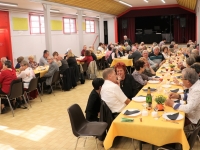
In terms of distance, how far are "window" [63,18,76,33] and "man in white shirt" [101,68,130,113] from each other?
14546 mm

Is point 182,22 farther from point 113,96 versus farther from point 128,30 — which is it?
point 113,96

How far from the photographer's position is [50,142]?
4.96 m

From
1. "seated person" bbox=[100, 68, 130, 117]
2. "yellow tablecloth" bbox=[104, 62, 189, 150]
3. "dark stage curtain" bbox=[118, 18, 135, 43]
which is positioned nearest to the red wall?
"seated person" bbox=[100, 68, 130, 117]

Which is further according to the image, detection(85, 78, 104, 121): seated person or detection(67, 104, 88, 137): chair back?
detection(85, 78, 104, 121): seated person

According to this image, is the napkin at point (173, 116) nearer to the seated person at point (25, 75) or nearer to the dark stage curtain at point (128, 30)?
the seated person at point (25, 75)

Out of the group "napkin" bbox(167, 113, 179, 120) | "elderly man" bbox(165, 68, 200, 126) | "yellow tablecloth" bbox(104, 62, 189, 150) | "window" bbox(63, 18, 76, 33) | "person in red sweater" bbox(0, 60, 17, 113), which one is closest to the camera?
"yellow tablecloth" bbox(104, 62, 189, 150)

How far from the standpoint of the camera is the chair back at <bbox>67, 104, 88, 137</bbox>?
3.86 meters

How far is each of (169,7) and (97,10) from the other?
738cm

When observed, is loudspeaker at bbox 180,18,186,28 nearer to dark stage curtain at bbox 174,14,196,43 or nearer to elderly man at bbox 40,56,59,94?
dark stage curtain at bbox 174,14,196,43

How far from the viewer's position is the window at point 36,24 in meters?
14.6

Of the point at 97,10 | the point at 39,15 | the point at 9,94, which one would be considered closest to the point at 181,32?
the point at 97,10

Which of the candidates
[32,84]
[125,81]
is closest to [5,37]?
[32,84]

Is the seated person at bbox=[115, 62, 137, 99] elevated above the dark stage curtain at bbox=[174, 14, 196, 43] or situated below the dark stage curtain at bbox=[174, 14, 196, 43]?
below

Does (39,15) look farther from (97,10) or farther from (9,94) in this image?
(9,94)
